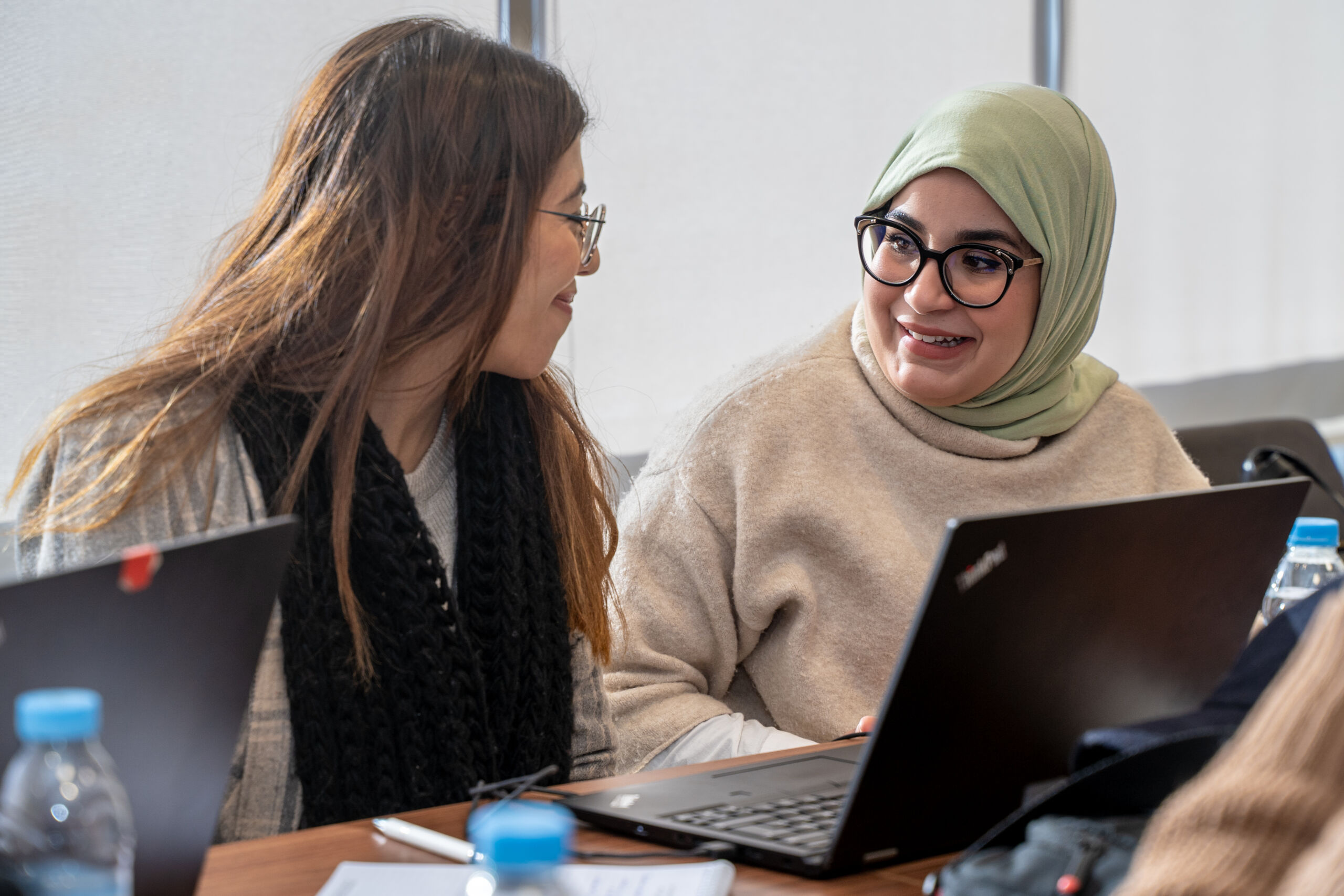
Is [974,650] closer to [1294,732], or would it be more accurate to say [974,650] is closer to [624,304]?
[1294,732]

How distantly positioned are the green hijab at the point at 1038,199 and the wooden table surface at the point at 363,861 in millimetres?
931

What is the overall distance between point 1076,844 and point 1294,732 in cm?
19

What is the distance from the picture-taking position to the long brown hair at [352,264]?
3.61 ft

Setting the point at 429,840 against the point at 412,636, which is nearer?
the point at 429,840

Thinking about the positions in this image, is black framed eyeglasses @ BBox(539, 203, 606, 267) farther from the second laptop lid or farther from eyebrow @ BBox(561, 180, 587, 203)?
the second laptop lid

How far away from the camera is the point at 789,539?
156cm

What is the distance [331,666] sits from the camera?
1.14m

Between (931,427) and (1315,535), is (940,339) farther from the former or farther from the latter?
(1315,535)

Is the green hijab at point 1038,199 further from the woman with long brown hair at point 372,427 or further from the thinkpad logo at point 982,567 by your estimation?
the thinkpad logo at point 982,567

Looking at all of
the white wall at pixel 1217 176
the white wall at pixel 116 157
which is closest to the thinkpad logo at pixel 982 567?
the white wall at pixel 116 157

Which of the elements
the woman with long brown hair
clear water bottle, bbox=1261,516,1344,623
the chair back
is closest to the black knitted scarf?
the woman with long brown hair

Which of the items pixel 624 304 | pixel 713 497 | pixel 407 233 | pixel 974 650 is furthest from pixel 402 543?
pixel 624 304

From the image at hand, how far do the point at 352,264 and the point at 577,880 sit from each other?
0.61 metres

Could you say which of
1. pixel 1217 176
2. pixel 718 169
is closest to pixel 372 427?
pixel 718 169
